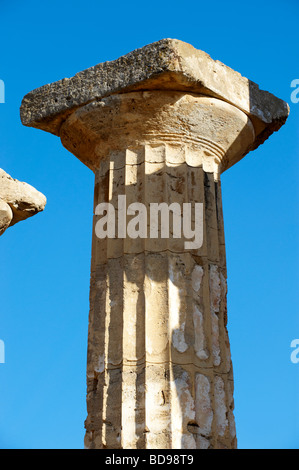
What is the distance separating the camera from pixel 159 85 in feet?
34.1

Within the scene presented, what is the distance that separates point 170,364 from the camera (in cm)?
911

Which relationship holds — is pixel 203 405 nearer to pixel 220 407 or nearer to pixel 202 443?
→ pixel 220 407

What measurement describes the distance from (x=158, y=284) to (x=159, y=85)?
2302 millimetres

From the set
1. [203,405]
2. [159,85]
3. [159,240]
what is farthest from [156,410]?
[159,85]

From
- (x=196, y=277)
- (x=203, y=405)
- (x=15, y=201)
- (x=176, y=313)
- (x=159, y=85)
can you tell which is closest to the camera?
(x=15, y=201)

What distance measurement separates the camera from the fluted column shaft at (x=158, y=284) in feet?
29.7

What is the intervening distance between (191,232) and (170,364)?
5.19ft

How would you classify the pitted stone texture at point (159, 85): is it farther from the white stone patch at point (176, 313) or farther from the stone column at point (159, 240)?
the white stone patch at point (176, 313)

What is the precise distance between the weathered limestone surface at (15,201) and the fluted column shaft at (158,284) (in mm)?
1308

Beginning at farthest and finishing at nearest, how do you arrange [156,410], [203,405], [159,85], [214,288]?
[159,85], [214,288], [203,405], [156,410]

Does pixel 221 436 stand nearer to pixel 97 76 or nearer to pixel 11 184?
pixel 11 184
